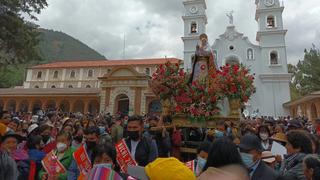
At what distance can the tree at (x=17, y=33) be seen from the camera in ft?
37.1

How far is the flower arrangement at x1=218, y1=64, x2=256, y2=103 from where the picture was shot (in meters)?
6.24

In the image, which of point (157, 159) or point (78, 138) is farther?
point (78, 138)

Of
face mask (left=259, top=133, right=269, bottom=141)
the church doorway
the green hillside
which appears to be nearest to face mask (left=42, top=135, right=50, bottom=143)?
face mask (left=259, top=133, right=269, bottom=141)

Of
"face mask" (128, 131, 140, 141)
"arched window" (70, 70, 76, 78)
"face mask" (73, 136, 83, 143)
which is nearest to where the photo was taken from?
"face mask" (128, 131, 140, 141)

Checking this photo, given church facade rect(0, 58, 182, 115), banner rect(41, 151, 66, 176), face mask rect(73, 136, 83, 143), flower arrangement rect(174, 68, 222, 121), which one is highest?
church facade rect(0, 58, 182, 115)

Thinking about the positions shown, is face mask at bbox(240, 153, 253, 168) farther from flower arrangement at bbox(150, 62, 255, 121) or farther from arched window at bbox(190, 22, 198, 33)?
arched window at bbox(190, 22, 198, 33)

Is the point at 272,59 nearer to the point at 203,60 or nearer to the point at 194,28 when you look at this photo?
the point at 194,28

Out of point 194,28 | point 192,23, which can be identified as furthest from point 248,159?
point 192,23

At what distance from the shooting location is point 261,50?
31.0 m

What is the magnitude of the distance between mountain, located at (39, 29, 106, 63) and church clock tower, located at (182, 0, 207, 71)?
73.5 meters

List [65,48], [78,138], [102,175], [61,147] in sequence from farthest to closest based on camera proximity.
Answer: [65,48] < [78,138] < [61,147] < [102,175]

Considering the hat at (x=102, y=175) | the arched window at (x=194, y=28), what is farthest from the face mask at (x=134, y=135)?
the arched window at (x=194, y=28)

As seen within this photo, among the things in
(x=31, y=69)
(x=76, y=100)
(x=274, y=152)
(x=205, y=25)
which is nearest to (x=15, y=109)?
(x=76, y=100)

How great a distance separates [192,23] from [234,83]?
2901 cm
